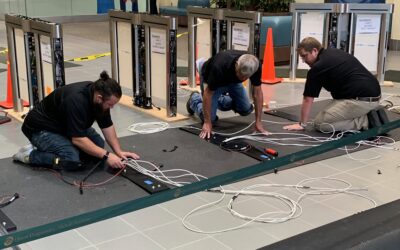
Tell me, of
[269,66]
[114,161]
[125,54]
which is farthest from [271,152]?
[269,66]

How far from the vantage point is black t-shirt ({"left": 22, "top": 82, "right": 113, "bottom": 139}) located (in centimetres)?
421

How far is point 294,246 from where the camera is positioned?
248 centimetres

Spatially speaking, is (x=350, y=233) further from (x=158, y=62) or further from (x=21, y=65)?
(x=21, y=65)

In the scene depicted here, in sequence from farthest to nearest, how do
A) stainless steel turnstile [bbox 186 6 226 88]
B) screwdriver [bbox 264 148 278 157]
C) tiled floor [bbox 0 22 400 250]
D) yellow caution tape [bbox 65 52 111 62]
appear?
yellow caution tape [bbox 65 52 111 62] → stainless steel turnstile [bbox 186 6 226 88] → screwdriver [bbox 264 148 278 157] → tiled floor [bbox 0 22 400 250]

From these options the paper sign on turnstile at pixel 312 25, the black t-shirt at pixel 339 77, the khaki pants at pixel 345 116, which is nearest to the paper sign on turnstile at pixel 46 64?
the black t-shirt at pixel 339 77

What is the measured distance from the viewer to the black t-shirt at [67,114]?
4.21 meters

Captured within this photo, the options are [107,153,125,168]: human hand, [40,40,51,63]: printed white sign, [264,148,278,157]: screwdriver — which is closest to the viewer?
[107,153,125,168]: human hand

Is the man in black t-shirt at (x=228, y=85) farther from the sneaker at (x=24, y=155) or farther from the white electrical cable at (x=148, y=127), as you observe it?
the sneaker at (x=24, y=155)

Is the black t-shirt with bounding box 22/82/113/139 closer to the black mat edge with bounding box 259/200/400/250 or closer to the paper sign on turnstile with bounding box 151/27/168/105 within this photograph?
the paper sign on turnstile with bounding box 151/27/168/105

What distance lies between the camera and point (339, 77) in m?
5.52

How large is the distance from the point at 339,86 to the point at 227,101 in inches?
48.5

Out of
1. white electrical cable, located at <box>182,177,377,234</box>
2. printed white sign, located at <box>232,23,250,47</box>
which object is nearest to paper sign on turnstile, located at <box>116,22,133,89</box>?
printed white sign, located at <box>232,23,250,47</box>

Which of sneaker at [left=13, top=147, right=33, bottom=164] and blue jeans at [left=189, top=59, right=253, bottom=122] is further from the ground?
blue jeans at [left=189, top=59, right=253, bottom=122]

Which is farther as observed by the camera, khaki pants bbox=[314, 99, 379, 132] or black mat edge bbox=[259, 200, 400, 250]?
khaki pants bbox=[314, 99, 379, 132]
